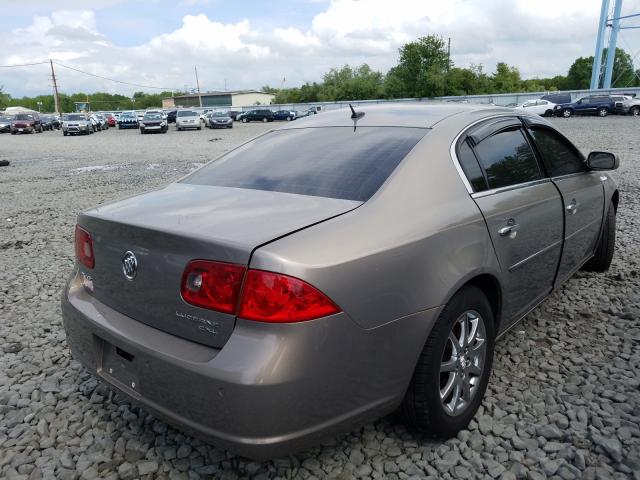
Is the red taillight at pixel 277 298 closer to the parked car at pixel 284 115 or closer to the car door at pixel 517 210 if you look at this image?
the car door at pixel 517 210

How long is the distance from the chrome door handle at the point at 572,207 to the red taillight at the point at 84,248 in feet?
9.47

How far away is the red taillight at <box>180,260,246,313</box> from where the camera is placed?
1.84m

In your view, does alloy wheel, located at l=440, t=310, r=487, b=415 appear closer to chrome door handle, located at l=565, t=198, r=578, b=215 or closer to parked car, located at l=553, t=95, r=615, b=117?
chrome door handle, located at l=565, t=198, r=578, b=215

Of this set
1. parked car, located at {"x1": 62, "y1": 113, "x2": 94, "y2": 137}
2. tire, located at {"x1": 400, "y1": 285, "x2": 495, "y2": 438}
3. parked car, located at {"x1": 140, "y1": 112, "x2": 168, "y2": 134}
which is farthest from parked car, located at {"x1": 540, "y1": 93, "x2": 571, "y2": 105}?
tire, located at {"x1": 400, "y1": 285, "x2": 495, "y2": 438}

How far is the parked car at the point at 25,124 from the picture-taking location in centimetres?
4053

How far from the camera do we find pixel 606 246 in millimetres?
4516

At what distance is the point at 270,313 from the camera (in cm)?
180

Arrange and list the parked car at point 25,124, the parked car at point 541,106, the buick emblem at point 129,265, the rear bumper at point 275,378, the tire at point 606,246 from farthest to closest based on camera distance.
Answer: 1. the parked car at point 25,124
2. the parked car at point 541,106
3. the tire at point 606,246
4. the buick emblem at point 129,265
5. the rear bumper at point 275,378

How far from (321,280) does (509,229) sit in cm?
133

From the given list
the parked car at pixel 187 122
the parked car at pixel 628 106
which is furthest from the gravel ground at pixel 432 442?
the parked car at pixel 187 122

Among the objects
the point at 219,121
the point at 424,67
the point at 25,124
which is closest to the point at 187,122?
the point at 219,121

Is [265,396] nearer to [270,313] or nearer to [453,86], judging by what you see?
[270,313]

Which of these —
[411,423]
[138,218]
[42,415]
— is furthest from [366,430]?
[42,415]

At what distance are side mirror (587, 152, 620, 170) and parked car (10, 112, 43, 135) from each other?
4534 cm
